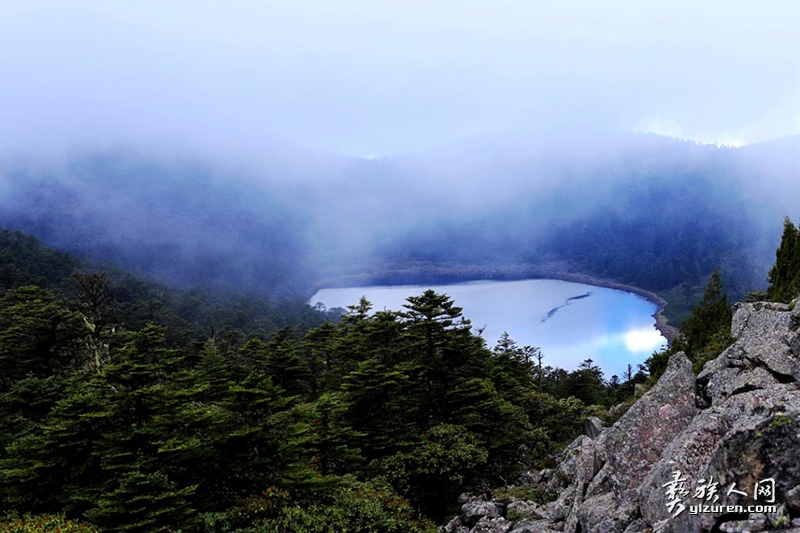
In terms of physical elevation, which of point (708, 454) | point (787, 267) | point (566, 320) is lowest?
point (566, 320)

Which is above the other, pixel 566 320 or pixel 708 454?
pixel 708 454

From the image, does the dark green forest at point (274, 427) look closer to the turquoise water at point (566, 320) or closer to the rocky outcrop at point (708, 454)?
the rocky outcrop at point (708, 454)

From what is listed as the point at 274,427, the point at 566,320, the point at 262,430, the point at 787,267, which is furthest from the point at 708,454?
the point at 566,320

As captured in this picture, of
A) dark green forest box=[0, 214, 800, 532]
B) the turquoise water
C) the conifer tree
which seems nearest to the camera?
dark green forest box=[0, 214, 800, 532]

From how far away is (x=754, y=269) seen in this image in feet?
553

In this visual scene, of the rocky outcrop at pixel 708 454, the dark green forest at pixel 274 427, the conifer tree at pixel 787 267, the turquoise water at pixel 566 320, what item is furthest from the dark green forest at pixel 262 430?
the turquoise water at pixel 566 320

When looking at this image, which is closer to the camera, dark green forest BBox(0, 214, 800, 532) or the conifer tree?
dark green forest BBox(0, 214, 800, 532)

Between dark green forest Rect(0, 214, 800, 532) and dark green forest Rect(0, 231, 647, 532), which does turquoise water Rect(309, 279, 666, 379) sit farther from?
dark green forest Rect(0, 214, 800, 532)

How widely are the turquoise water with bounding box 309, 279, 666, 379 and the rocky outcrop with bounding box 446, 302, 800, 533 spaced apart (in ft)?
208

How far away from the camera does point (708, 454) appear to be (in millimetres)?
6762

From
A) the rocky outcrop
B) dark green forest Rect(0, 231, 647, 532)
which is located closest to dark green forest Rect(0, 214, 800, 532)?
dark green forest Rect(0, 231, 647, 532)

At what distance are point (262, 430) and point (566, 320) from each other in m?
130

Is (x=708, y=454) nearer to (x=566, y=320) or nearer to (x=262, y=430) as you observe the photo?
(x=262, y=430)

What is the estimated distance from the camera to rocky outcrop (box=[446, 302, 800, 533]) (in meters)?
5.27
